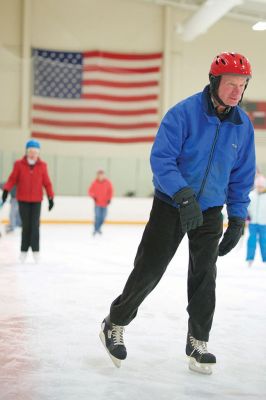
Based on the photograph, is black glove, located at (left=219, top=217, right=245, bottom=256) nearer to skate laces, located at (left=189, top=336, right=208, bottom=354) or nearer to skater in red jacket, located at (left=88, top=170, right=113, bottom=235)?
skate laces, located at (left=189, top=336, right=208, bottom=354)

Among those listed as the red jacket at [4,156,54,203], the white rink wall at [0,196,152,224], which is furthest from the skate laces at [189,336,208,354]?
the white rink wall at [0,196,152,224]

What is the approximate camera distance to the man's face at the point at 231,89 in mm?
2293

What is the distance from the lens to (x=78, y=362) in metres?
2.49

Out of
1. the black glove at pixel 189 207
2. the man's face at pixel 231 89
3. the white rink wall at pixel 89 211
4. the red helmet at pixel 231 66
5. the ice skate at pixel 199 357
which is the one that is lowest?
the white rink wall at pixel 89 211

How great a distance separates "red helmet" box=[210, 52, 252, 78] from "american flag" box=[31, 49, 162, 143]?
12.1m

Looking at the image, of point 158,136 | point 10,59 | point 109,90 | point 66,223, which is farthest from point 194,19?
point 158,136

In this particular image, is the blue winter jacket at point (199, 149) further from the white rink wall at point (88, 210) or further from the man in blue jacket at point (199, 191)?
the white rink wall at point (88, 210)

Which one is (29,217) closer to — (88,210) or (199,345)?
(199,345)

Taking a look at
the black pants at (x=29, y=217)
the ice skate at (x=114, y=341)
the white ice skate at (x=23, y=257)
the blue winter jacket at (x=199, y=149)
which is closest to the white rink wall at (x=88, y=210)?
the white ice skate at (x=23, y=257)

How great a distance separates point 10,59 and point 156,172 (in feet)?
42.4

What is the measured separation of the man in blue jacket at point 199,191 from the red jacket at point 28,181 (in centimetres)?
348

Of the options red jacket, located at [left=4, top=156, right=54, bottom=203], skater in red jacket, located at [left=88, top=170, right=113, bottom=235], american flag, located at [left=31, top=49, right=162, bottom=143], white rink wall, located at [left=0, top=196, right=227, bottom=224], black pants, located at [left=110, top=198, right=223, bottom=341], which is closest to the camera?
black pants, located at [left=110, top=198, right=223, bottom=341]

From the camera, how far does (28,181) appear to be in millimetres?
5891

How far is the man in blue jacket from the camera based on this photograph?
227 cm
